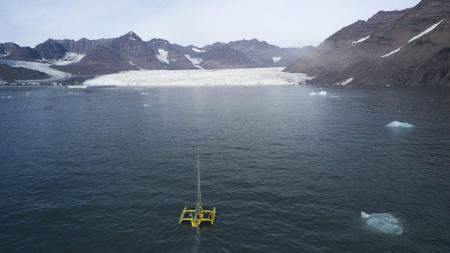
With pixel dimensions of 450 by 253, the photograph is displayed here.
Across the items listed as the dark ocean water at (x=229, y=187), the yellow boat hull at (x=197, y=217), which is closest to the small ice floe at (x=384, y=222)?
the dark ocean water at (x=229, y=187)

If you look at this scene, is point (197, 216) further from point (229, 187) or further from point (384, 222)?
point (384, 222)

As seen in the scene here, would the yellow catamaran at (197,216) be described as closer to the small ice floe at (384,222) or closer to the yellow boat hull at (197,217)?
the yellow boat hull at (197,217)

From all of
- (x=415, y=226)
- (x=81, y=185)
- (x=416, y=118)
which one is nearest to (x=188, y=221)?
(x=81, y=185)

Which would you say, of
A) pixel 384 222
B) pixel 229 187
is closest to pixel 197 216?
pixel 229 187

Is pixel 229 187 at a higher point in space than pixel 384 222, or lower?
lower

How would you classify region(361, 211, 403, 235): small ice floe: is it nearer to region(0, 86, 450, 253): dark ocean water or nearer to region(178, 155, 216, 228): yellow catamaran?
region(0, 86, 450, 253): dark ocean water

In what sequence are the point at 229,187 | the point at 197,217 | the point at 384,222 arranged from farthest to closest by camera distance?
the point at 229,187 → the point at 197,217 → the point at 384,222

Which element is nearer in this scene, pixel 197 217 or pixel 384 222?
pixel 384 222
